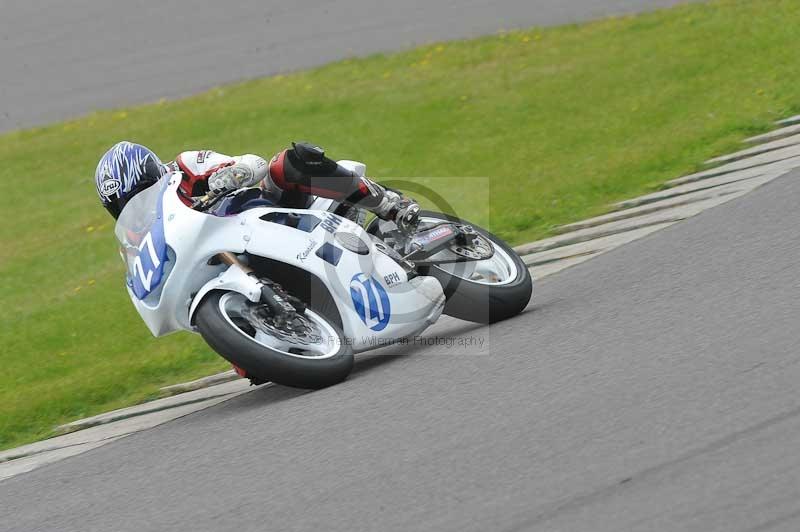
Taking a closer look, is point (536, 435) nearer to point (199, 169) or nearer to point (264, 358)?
point (264, 358)

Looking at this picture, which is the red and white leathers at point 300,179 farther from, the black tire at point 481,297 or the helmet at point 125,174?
the black tire at point 481,297

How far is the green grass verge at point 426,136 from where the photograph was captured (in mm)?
8141

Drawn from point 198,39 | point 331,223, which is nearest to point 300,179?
point 331,223

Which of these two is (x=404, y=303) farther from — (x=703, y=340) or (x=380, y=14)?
(x=380, y=14)

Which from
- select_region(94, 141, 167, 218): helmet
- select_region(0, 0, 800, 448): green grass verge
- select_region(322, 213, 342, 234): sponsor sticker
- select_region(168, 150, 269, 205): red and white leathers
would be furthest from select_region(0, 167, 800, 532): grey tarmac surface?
select_region(0, 0, 800, 448): green grass verge

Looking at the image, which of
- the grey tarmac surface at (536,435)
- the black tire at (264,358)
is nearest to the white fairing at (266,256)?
the black tire at (264,358)

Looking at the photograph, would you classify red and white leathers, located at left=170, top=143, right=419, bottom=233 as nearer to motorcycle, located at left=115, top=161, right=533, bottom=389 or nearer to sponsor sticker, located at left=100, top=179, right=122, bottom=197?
motorcycle, located at left=115, top=161, right=533, bottom=389

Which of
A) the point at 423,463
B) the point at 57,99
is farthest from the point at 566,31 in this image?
the point at 423,463

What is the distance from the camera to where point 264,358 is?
5309 mm

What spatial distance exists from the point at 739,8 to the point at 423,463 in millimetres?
9587

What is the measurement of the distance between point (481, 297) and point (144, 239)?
1.69 m

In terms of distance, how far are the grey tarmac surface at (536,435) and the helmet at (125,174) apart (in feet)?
3.94

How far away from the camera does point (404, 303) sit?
590 cm

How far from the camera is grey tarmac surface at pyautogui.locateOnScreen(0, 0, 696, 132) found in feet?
47.5
